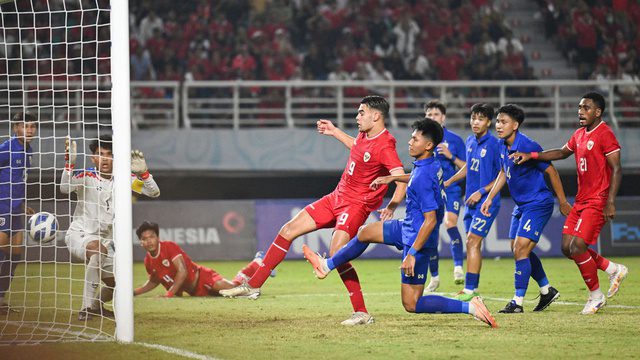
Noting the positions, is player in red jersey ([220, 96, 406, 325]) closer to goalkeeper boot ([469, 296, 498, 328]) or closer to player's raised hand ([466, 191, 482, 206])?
goalkeeper boot ([469, 296, 498, 328])

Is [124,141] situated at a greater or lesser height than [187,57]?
lesser

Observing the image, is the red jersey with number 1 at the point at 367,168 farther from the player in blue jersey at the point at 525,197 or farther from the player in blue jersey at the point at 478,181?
the player in blue jersey at the point at 478,181

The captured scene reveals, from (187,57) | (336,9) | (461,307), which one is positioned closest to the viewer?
(461,307)

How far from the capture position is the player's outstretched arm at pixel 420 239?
7.52m

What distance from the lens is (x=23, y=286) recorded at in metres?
12.1

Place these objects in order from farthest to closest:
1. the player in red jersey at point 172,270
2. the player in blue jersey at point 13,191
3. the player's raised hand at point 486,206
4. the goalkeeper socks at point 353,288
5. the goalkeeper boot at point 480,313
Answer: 1. the player in red jersey at point 172,270
2. the player in blue jersey at point 13,191
3. the player's raised hand at point 486,206
4. the goalkeeper socks at point 353,288
5. the goalkeeper boot at point 480,313

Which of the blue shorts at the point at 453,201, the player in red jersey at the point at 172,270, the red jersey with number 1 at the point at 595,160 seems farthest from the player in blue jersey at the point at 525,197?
the player in red jersey at the point at 172,270

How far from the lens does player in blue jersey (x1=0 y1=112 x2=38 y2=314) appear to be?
959 centimetres

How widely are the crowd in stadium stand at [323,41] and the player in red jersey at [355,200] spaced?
11654 mm

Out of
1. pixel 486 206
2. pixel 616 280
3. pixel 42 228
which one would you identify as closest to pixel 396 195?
pixel 486 206

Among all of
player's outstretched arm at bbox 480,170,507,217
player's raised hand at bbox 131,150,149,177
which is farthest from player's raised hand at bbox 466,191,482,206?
player's raised hand at bbox 131,150,149,177

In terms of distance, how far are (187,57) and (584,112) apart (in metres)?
13.6

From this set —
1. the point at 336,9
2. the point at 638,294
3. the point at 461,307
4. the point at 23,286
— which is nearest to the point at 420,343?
the point at 461,307

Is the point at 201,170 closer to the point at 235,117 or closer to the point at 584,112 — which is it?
the point at 235,117
